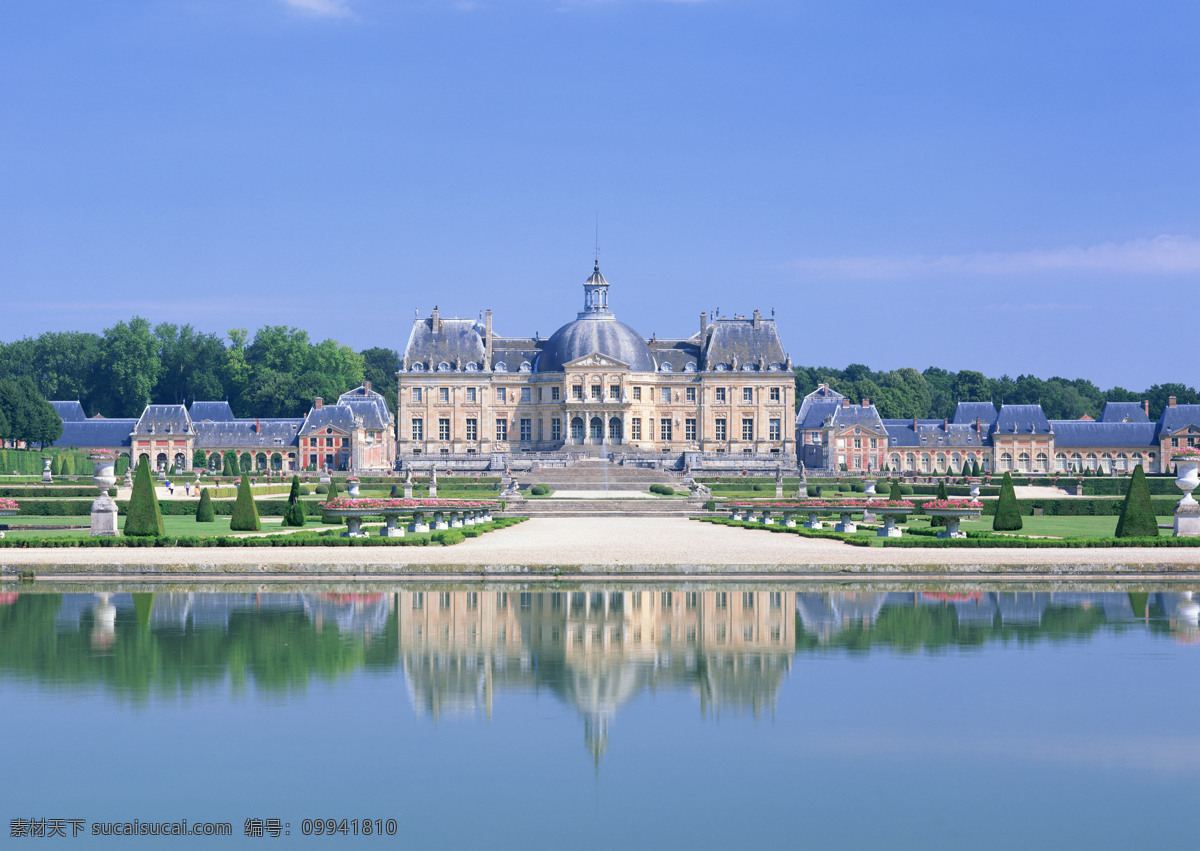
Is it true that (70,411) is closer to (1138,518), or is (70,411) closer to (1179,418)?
(1179,418)

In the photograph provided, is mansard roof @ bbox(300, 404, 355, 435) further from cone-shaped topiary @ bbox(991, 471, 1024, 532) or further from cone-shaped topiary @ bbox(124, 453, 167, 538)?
cone-shaped topiary @ bbox(991, 471, 1024, 532)

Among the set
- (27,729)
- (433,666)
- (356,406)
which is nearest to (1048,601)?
(433,666)

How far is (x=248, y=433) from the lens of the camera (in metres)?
87.4

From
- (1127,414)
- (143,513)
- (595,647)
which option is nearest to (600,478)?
(143,513)

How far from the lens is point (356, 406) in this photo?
287 feet

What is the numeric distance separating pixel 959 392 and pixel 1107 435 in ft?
98.6

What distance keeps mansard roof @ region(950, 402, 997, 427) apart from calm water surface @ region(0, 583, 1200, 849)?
7737 centimetres

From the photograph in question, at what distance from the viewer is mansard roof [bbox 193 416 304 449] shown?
86625 mm

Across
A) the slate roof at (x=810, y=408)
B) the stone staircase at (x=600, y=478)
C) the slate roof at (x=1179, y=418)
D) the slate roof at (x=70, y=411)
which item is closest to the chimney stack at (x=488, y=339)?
the stone staircase at (x=600, y=478)

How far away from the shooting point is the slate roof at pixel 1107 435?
297 ft

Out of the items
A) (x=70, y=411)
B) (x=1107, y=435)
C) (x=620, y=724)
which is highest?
(x=70, y=411)

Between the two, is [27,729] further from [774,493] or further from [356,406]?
[356,406]

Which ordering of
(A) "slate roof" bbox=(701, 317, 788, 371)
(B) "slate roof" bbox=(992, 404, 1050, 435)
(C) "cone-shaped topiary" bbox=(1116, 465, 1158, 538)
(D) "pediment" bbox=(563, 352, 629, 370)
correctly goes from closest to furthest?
(C) "cone-shaped topiary" bbox=(1116, 465, 1158, 538), (D) "pediment" bbox=(563, 352, 629, 370), (A) "slate roof" bbox=(701, 317, 788, 371), (B) "slate roof" bbox=(992, 404, 1050, 435)

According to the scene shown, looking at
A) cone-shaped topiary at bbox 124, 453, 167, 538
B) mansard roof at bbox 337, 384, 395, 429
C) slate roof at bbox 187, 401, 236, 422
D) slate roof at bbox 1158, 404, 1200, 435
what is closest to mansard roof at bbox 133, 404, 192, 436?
slate roof at bbox 187, 401, 236, 422
